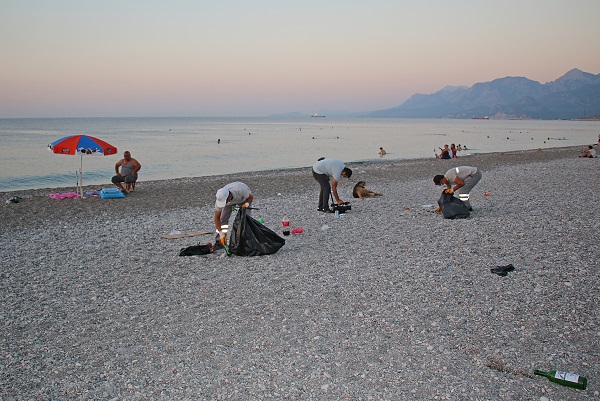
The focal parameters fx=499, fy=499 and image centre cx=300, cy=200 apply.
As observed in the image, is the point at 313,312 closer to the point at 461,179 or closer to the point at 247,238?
the point at 247,238

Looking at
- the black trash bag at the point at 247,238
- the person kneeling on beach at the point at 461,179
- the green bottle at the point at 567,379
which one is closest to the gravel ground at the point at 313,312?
the green bottle at the point at 567,379

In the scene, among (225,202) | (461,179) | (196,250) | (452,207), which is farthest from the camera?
(461,179)

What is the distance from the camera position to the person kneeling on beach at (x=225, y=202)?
8.86 metres

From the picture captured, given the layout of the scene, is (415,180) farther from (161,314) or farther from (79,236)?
(161,314)

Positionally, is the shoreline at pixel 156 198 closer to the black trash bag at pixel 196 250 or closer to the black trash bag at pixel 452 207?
the black trash bag at pixel 452 207

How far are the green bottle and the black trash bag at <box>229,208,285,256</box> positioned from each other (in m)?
5.23

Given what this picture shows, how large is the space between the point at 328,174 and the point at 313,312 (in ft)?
21.5

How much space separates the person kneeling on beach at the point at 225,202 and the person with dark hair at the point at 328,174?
325 cm

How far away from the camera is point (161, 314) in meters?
6.37

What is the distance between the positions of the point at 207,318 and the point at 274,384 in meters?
1.81

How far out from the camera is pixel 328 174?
1252 cm

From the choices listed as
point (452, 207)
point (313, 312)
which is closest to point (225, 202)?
point (313, 312)

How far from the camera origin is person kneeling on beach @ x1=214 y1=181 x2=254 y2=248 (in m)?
8.86

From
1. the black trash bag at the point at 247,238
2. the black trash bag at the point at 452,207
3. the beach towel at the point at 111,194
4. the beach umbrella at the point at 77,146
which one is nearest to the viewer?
the black trash bag at the point at 247,238
